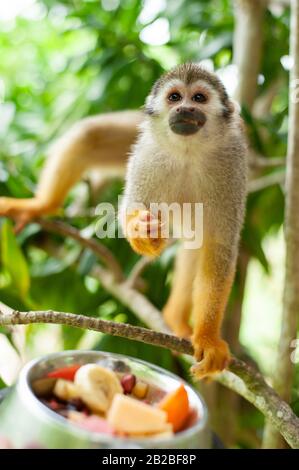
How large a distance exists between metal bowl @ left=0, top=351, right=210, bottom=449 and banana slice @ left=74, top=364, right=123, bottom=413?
0.10 metres

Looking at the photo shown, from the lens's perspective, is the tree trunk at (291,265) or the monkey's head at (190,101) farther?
the tree trunk at (291,265)

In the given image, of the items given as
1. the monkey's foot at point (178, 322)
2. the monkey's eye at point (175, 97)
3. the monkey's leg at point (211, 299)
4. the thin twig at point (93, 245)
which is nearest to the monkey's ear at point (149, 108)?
the monkey's eye at point (175, 97)

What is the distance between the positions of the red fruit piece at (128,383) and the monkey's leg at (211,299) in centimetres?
84

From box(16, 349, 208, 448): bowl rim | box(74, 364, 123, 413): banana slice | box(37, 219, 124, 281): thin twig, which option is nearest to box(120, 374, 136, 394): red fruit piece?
box(74, 364, 123, 413): banana slice

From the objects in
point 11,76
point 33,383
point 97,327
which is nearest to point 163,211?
point 97,327

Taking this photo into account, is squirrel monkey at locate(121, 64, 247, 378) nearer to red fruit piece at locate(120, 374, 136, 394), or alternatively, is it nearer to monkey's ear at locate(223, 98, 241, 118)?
monkey's ear at locate(223, 98, 241, 118)

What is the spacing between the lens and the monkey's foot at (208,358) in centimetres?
209

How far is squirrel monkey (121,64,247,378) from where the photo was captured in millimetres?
2137

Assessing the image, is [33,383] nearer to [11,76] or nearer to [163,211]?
[163,211]

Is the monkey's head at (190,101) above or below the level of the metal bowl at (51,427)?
above

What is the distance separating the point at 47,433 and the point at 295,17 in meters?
2.00

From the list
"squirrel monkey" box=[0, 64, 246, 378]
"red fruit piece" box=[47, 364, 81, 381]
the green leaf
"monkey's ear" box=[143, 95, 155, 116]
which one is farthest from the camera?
the green leaf

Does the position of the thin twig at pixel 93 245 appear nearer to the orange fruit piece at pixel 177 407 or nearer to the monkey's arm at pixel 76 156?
the monkey's arm at pixel 76 156

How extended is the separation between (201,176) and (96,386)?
1312mm
